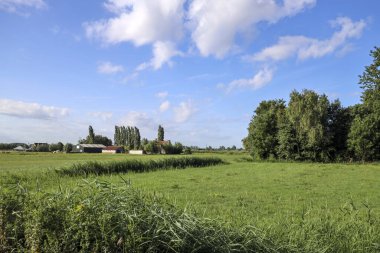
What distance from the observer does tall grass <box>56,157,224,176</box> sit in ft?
102

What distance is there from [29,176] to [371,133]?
170 ft

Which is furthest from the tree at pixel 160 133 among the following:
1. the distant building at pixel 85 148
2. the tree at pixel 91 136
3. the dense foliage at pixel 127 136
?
the tree at pixel 91 136

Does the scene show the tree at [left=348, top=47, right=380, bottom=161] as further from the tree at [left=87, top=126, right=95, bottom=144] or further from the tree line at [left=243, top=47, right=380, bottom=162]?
the tree at [left=87, top=126, right=95, bottom=144]

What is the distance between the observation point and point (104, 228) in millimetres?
3393

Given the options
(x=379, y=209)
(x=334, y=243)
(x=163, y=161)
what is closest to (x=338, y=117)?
(x=163, y=161)

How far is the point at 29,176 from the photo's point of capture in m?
24.3

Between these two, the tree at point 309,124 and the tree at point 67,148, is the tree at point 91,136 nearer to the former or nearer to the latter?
the tree at point 67,148

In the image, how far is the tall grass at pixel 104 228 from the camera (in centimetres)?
333

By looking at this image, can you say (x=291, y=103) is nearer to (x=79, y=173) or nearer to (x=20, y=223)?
(x=79, y=173)

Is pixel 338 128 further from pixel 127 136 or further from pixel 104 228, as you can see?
pixel 127 136

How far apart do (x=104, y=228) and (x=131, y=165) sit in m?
35.7

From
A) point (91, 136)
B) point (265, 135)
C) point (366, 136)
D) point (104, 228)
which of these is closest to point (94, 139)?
point (91, 136)

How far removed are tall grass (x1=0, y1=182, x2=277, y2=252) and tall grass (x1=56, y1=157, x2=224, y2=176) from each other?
22.0 meters

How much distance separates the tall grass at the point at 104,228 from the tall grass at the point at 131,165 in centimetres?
2196
